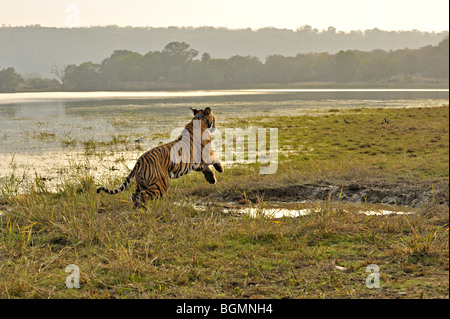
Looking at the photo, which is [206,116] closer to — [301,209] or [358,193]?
[301,209]

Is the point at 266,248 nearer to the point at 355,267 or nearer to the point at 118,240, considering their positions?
the point at 355,267

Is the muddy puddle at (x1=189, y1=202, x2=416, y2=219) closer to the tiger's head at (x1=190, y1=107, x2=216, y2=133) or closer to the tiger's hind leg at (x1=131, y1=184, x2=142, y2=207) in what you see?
the tiger's hind leg at (x1=131, y1=184, x2=142, y2=207)

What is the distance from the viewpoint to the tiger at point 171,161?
762cm

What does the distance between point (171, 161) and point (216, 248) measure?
200 cm

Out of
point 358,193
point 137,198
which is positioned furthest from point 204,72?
point 137,198

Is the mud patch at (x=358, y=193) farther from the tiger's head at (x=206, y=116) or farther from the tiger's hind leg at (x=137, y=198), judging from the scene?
the tiger's hind leg at (x=137, y=198)

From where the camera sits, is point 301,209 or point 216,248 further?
point 301,209

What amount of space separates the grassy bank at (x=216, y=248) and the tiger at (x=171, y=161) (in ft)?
0.94

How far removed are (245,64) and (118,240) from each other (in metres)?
89.6

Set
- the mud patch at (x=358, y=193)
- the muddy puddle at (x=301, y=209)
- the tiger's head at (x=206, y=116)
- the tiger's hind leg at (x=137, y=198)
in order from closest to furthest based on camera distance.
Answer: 1. the tiger's hind leg at (x=137, y=198)
2. the muddy puddle at (x=301, y=209)
3. the tiger's head at (x=206, y=116)
4. the mud patch at (x=358, y=193)

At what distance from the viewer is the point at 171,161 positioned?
7.85m

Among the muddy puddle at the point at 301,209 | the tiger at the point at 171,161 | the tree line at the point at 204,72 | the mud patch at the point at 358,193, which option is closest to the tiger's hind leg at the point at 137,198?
the tiger at the point at 171,161

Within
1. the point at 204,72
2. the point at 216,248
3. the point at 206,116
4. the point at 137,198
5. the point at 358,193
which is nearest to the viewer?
the point at 216,248

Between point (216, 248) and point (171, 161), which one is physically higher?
point (171, 161)
